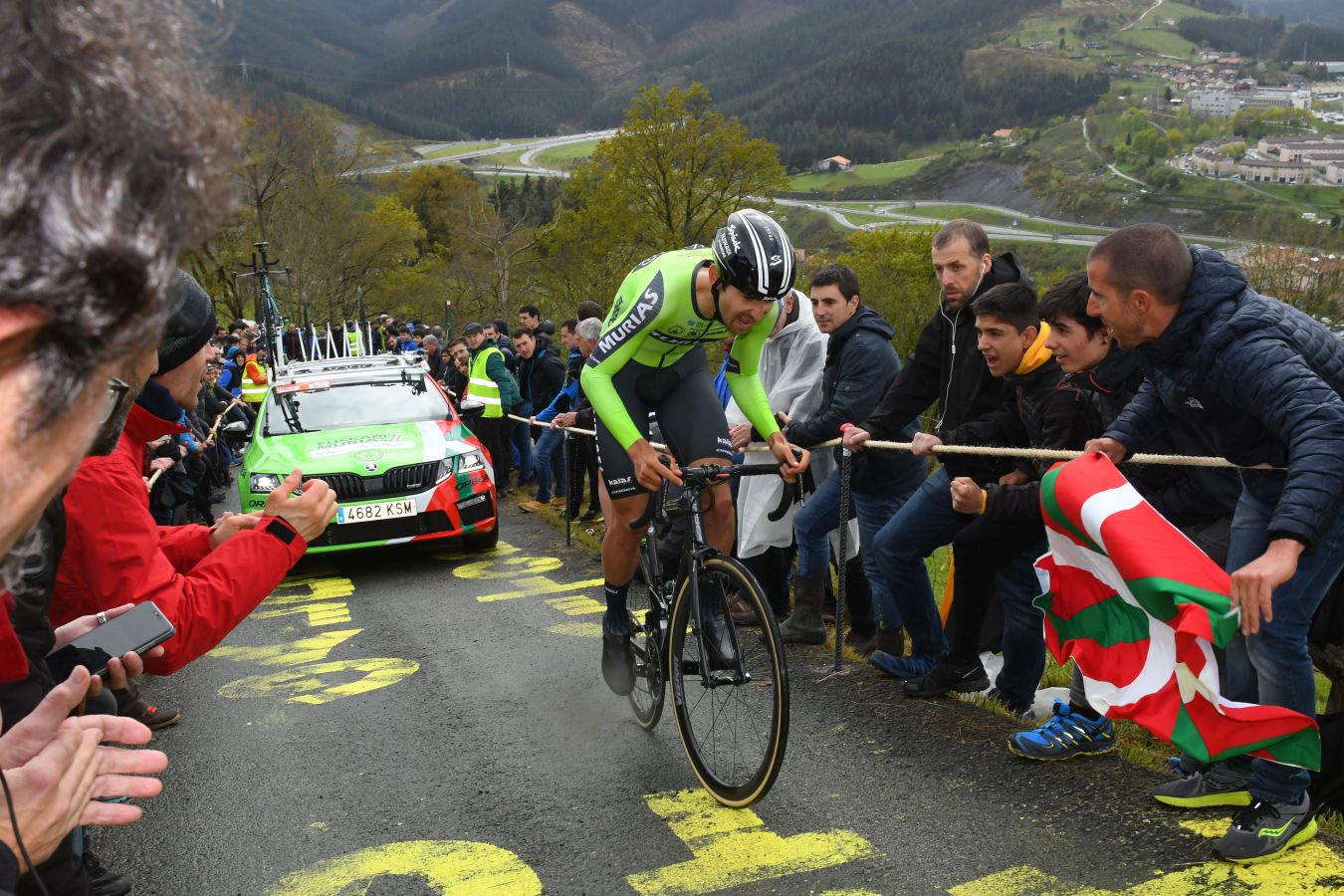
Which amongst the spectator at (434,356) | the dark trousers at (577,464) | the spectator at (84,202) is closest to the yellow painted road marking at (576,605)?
the dark trousers at (577,464)

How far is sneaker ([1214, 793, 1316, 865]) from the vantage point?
3578mm

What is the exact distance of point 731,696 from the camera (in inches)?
175

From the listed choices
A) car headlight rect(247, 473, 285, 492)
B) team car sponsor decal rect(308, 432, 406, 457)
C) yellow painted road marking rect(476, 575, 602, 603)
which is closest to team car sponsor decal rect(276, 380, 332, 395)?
team car sponsor decal rect(308, 432, 406, 457)

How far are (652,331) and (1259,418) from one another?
2.55m

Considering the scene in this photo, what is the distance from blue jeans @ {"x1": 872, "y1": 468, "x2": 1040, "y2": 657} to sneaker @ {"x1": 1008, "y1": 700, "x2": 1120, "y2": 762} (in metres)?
0.71

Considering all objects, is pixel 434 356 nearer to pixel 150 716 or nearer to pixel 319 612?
pixel 319 612

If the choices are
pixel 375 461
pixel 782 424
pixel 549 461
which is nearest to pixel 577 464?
pixel 375 461

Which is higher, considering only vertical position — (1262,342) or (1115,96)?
(1115,96)

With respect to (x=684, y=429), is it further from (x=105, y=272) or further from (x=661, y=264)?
(x=105, y=272)

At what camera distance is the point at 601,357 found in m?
5.05

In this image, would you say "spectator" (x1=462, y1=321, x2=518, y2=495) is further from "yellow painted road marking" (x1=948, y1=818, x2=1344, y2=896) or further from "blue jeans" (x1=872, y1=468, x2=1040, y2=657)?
"yellow painted road marking" (x1=948, y1=818, x2=1344, y2=896)

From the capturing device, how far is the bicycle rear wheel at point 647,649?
5.04 m

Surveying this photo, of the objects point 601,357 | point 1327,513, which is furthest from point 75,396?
point 601,357

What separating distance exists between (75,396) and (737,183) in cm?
5806
